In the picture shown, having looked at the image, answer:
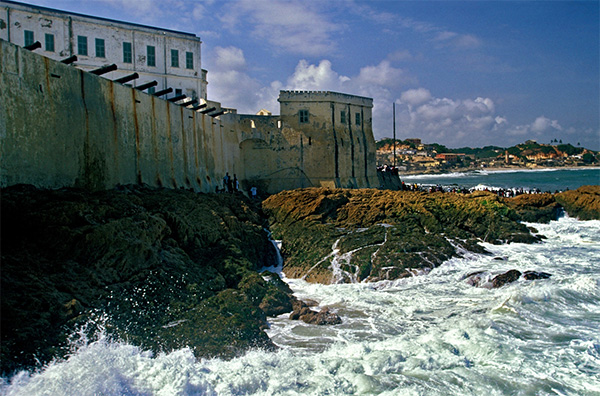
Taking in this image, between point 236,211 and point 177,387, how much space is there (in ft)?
39.7

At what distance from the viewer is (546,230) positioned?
25219mm

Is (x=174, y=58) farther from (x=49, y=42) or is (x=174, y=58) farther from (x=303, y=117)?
(x=303, y=117)

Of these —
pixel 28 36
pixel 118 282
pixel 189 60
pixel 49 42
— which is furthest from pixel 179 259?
pixel 189 60

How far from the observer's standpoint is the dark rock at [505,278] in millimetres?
14469

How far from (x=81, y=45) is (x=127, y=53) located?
7.71 feet

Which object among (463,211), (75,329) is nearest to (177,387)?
(75,329)

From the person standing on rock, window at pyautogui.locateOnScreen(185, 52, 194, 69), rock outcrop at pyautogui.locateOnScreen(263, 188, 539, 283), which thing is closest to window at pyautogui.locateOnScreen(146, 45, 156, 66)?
window at pyautogui.locateOnScreen(185, 52, 194, 69)

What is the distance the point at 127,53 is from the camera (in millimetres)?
28438

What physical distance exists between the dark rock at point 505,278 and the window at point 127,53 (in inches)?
892

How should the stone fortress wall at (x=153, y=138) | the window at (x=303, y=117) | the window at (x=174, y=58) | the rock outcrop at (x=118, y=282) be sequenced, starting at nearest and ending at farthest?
the rock outcrop at (x=118, y=282), the stone fortress wall at (x=153, y=138), the window at (x=174, y=58), the window at (x=303, y=117)

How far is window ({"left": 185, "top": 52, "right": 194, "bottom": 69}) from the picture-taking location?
99.2 feet

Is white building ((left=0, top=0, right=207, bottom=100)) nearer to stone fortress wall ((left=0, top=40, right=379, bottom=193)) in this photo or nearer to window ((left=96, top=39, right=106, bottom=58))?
window ((left=96, top=39, right=106, bottom=58))

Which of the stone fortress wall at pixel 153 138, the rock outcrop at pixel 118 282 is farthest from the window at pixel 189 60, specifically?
the rock outcrop at pixel 118 282

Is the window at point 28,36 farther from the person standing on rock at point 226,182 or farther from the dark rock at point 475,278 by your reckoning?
the dark rock at point 475,278
